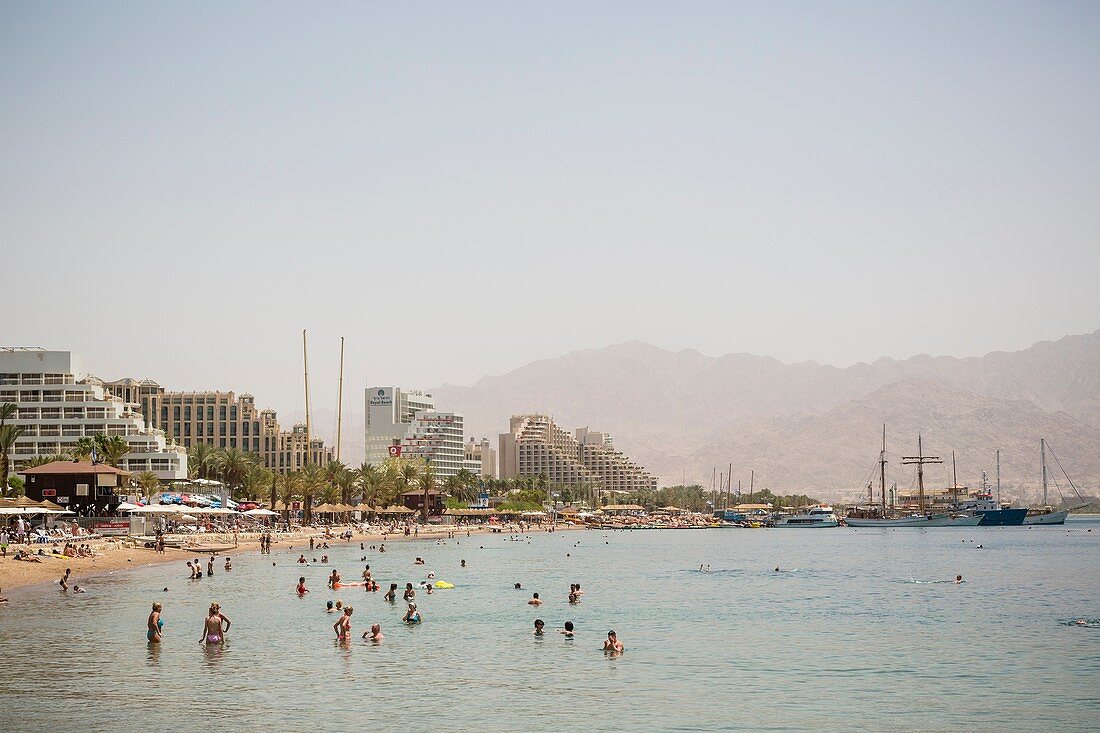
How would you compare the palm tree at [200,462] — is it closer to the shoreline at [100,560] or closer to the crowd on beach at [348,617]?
the shoreline at [100,560]

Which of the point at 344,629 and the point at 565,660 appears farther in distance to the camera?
the point at 344,629

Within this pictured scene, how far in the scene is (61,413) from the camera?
13475cm

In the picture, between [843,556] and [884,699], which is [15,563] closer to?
[884,699]

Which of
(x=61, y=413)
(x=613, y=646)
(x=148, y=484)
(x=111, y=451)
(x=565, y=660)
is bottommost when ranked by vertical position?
(x=565, y=660)

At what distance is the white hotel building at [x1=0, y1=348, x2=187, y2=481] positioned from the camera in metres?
134

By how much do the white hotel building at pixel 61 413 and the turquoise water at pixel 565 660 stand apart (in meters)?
70.6

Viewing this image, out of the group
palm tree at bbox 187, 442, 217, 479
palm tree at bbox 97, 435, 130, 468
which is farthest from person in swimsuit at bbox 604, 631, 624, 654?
palm tree at bbox 187, 442, 217, 479

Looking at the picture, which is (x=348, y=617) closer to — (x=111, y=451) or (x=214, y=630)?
(x=214, y=630)

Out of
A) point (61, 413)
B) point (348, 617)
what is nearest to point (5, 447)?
point (61, 413)

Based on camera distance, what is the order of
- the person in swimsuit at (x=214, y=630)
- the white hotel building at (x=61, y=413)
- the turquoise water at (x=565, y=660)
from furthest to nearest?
1. the white hotel building at (x=61, y=413)
2. the person in swimsuit at (x=214, y=630)
3. the turquoise water at (x=565, y=660)

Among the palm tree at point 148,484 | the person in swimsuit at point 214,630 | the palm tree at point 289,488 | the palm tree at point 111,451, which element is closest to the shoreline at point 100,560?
the palm tree at point 148,484

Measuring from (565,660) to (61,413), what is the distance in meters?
114

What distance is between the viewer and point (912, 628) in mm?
48062

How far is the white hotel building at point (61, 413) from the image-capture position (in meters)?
134
